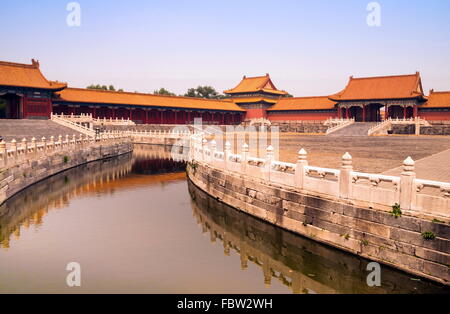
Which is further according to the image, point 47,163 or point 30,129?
point 30,129

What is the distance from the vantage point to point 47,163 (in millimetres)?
22375

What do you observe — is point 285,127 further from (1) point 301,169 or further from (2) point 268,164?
(1) point 301,169

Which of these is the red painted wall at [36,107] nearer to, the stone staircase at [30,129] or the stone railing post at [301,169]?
Answer: the stone staircase at [30,129]

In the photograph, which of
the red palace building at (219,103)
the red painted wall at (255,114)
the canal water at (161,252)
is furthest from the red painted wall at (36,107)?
the red painted wall at (255,114)

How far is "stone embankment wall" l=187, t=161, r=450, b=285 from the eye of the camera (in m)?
8.20

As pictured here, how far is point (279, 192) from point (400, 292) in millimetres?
4965

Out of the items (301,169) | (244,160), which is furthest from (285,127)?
(301,169)

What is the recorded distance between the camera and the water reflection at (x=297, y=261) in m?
8.80

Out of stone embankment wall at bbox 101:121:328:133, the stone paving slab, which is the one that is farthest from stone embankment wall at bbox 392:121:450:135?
the stone paving slab

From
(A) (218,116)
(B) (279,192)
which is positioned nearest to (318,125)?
(A) (218,116)

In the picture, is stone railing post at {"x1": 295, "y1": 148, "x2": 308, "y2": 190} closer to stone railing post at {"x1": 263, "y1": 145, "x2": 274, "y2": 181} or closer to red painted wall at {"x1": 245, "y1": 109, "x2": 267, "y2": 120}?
stone railing post at {"x1": 263, "y1": 145, "x2": 274, "y2": 181}

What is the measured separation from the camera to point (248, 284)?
9312 mm

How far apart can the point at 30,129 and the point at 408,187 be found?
1369 inches
